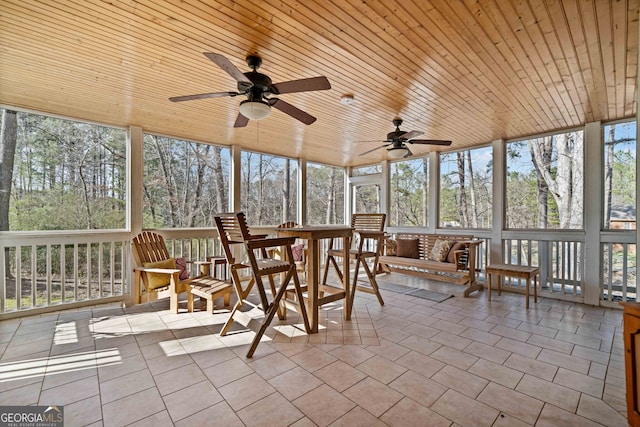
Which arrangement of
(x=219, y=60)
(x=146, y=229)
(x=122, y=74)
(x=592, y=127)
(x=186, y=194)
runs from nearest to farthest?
(x=219, y=60)
(x=122, y=74)
(x=592, y=127)
(x=146, y=229)
(x=186, y=194)

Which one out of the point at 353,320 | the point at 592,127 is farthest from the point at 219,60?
the point at 592,127

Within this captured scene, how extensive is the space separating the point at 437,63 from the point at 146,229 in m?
4.38

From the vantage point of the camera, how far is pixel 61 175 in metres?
3.75

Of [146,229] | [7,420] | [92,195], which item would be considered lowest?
[7,420]

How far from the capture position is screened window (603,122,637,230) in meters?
3.77

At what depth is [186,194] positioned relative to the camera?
491cm

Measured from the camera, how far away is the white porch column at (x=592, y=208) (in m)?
3.88

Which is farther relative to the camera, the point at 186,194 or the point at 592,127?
the point at 186,194

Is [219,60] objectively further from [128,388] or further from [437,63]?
[128,388]

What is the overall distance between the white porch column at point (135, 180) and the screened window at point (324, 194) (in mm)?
3366

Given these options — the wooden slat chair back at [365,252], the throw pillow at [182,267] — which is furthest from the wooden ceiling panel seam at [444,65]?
the throw pillow at [182,267]

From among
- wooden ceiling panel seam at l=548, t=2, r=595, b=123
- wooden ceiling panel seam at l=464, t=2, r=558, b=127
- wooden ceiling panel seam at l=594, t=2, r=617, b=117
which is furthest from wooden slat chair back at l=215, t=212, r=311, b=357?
wooden ceiling panel seam at l=594, t=2, r=617, b=117

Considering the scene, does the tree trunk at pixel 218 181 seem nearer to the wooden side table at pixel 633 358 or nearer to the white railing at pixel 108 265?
the white railing at pixel 108 265

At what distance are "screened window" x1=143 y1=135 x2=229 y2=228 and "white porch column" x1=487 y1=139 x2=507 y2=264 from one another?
477 cm
